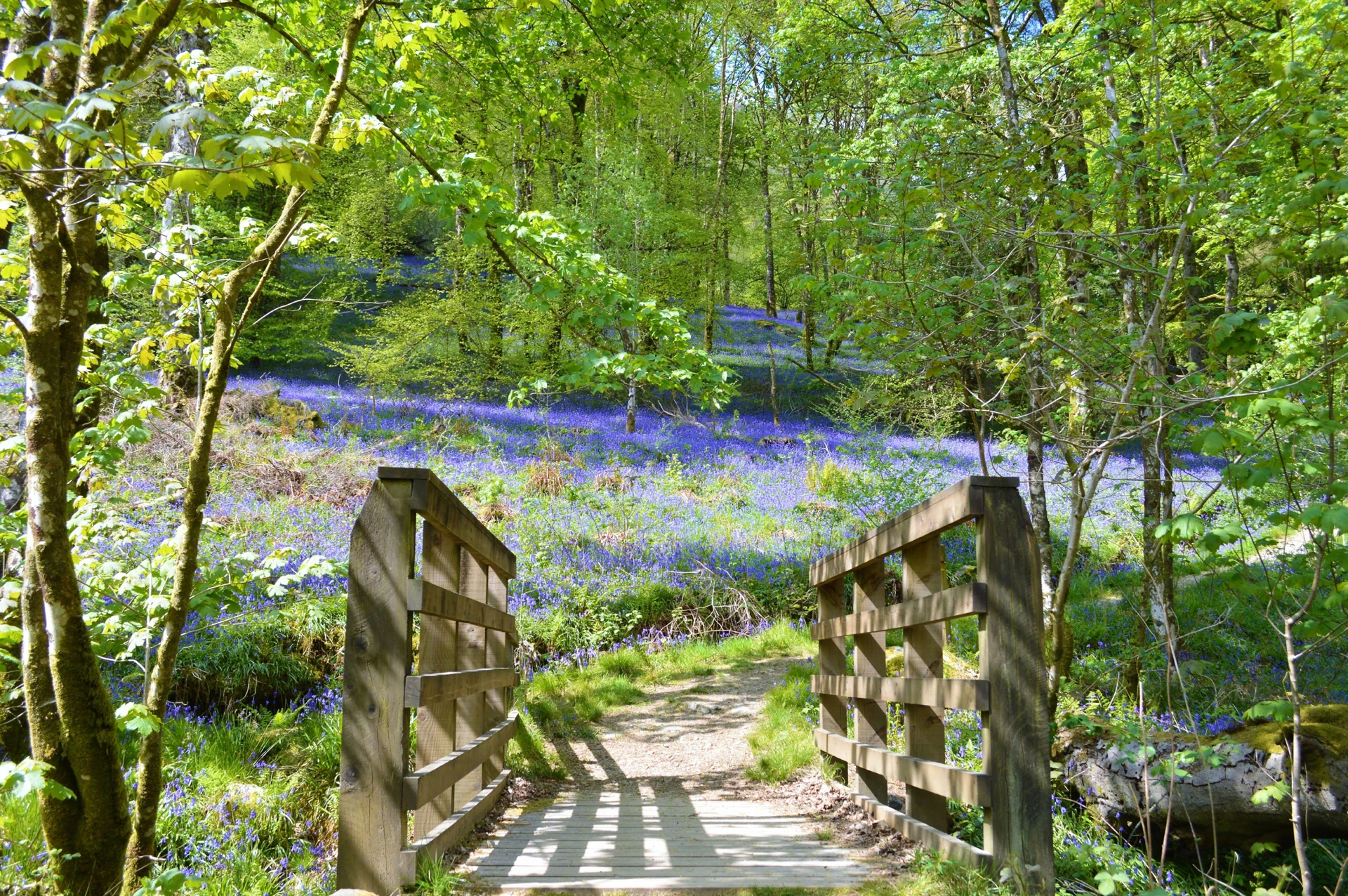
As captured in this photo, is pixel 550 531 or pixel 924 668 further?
pixel 550 531

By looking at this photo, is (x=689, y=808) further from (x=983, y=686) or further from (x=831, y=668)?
(x=983, y=686)

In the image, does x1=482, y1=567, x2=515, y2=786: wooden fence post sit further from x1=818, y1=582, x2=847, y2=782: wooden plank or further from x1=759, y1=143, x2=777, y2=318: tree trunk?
x1=759, y1=143, x2=777, y2=318: tree trunk

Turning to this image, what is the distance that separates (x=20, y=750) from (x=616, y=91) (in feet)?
24.2

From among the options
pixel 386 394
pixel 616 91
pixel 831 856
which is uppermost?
pixel 616 91

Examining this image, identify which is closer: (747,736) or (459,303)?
(747,736)

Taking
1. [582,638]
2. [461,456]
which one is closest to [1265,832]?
[582,638]

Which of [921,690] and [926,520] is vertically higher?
[926,520]

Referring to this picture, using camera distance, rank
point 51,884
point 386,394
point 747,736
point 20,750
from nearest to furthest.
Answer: point 51,884, point 20,750, point 747,736, point 386,394

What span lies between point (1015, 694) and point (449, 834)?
2219 mm

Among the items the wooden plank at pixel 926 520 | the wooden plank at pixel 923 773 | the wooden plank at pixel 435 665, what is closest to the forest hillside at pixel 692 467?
the wooden plank at pixel 923 773

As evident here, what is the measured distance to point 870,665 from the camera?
14.0 ft

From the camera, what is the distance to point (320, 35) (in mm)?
7207

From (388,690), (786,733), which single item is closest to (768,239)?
(786,733)

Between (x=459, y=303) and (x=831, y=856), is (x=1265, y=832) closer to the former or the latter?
(x=831, y=856)
